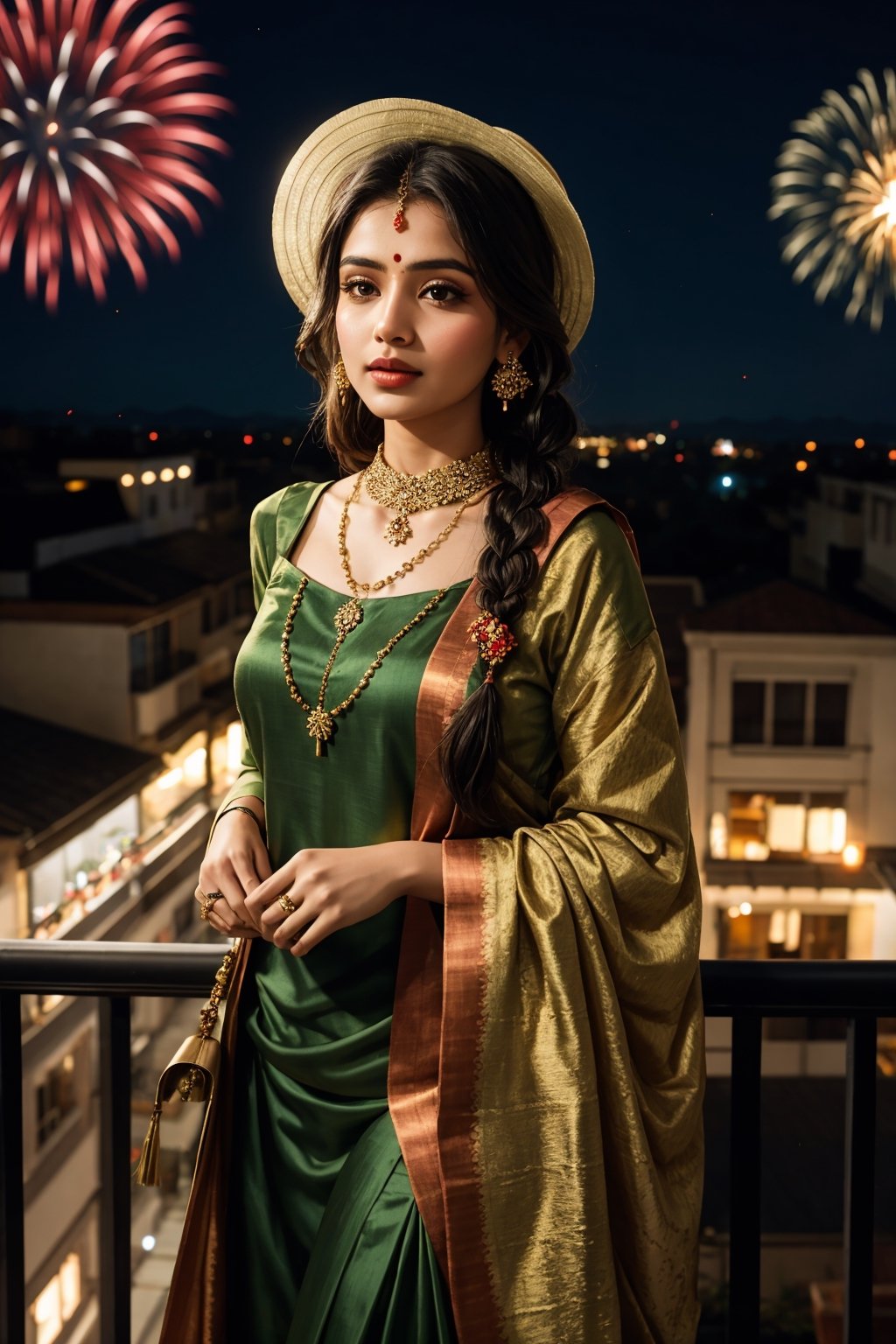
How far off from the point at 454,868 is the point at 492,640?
0.59 ft

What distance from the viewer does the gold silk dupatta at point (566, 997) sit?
3.19 feet

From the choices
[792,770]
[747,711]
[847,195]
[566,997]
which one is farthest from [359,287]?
[792,770]

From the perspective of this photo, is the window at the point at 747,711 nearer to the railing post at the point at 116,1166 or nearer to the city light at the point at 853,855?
the city light at the point at 853,855

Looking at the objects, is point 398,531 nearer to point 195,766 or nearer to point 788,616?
point 788,616

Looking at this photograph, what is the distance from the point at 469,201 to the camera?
40.9 inches

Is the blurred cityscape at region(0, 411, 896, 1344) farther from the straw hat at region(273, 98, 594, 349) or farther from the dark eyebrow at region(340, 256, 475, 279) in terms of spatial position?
the dark eyebrow at region(340, 256, 475, 279)

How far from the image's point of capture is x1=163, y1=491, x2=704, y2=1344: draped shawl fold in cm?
97

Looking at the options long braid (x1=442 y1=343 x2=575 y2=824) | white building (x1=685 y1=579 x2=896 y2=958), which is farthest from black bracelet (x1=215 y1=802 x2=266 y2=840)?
white building (x1=685 y1=579 x2=896 y2=958)

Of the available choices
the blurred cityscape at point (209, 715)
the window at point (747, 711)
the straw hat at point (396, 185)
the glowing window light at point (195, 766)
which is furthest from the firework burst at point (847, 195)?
the straw hat at point (396, 185)

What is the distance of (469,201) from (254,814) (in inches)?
21.7

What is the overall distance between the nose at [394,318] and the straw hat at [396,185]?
5.4 inches

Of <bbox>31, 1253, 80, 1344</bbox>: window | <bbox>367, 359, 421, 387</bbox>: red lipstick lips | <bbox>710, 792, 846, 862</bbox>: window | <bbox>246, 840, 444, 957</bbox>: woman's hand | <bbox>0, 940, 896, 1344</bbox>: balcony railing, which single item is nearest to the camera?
<bbox>246, 840, 444, 957</bbox>: woman's hand

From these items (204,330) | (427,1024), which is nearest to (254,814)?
(427,1024)

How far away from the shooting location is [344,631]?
42.3 inches
